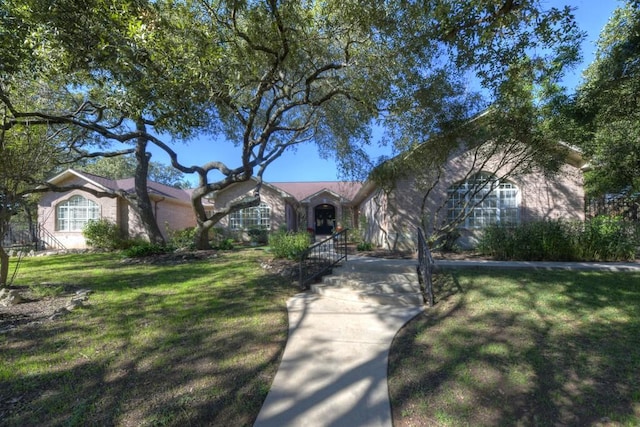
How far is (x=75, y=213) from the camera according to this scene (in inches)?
671

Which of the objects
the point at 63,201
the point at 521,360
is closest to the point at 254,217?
the point at 63,201

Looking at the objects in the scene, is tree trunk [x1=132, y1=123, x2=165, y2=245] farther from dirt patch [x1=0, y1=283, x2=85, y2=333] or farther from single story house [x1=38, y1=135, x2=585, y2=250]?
dirt patch [x1=0, y1=283, x2=85, y2=333]

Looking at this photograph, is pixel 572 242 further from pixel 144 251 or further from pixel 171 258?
pixel 144 251

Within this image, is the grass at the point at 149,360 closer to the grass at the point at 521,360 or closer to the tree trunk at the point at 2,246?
the grass at the point at 521,360

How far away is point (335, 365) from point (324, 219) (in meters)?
21.0

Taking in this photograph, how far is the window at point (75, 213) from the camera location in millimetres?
16938

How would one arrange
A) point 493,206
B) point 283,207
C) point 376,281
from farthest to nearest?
point 283,207 → point 493,206 → point 376,281

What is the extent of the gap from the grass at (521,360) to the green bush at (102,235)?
53.2ft

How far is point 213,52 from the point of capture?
192 inches

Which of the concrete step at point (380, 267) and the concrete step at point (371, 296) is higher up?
the concrete step at point (380, 267)

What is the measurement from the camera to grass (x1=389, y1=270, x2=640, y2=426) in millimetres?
2598

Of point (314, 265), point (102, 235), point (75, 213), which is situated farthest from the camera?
point (75, 213)

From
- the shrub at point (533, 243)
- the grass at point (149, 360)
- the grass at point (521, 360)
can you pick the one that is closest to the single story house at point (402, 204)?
the shrub at point (533, 243)

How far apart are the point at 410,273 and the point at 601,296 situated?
3324 millimetres
